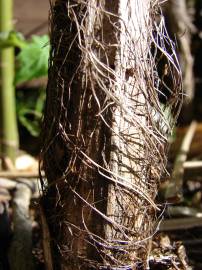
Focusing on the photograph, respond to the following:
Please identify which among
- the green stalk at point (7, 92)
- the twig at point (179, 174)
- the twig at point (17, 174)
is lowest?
the twig at point (17, 174)

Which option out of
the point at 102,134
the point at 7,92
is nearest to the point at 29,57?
the point at 7,92

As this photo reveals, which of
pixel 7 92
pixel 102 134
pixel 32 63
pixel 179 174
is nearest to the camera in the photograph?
pixel 102 134

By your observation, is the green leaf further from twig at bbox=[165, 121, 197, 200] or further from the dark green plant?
twig at bbox=[165, 121, 197, 200]

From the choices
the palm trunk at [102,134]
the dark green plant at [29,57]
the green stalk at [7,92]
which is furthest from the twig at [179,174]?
the green stalk at [7,92]

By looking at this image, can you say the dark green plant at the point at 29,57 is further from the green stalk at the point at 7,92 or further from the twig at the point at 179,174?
the twig at the point at 179,174

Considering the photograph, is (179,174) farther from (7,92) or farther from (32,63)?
(7,92)

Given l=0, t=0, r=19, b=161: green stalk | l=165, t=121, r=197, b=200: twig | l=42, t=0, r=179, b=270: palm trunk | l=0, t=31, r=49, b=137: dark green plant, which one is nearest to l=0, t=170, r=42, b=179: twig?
l=0, t=0, r=19, b=161: green stalk
